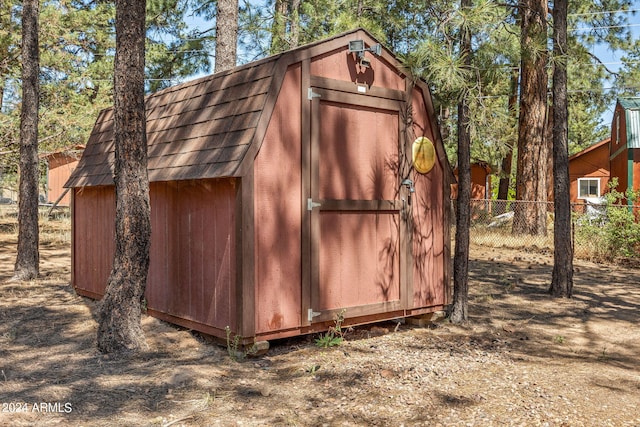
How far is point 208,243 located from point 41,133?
1195 centimetres

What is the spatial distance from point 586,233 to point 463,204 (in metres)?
7.96

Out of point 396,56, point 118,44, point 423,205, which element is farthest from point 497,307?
point 118,44

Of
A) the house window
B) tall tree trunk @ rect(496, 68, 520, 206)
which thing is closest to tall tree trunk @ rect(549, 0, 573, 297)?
tall tree trunk @ rect(496, 68, 520, 206)

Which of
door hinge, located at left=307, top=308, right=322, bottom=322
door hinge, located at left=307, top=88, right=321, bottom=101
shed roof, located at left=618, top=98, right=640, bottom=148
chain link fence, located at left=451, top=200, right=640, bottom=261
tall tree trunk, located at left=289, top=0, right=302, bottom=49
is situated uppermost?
tall tree trunk, located at left=289, top=0, right=302, bottom=49

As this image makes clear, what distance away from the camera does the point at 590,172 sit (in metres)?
29.0

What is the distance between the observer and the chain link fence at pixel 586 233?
43.5 ft

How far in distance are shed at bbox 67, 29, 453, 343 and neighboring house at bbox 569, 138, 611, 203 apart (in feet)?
78.5

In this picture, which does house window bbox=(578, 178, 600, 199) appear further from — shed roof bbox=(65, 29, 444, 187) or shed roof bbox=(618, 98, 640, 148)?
shed roof bbox=(65, 29, 444, 187)

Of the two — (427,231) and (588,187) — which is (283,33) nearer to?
(427,231)

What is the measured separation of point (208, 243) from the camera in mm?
6164

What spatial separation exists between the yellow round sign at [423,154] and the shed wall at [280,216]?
5.65 ft

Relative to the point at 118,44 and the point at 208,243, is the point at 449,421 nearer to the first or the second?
the point at 208,243

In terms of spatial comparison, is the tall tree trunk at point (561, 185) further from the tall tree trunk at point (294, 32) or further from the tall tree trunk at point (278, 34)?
the tall tree trunk at point (278, 34)

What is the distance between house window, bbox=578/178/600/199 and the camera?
29.0 meters
